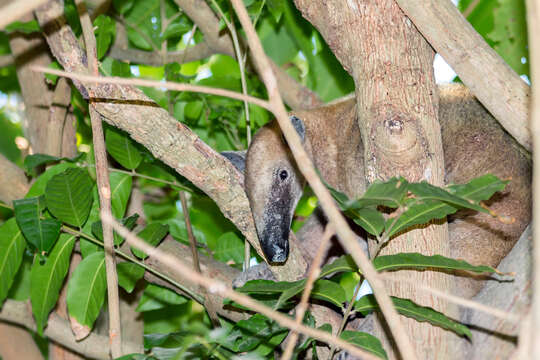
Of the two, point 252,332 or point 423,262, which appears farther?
point 252,332

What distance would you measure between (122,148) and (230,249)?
91 centimetres

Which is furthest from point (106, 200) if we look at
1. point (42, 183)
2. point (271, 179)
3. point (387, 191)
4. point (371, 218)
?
point (271, 179)

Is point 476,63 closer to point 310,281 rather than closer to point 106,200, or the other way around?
point 310,281

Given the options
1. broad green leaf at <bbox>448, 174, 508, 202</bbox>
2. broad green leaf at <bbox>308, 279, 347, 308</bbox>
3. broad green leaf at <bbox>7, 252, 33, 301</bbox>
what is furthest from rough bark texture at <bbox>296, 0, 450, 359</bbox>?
broad green leaf at <bbox>7, 252, 33, 301</bbox>

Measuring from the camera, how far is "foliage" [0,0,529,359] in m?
1.95

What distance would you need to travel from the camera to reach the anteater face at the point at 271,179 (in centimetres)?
358

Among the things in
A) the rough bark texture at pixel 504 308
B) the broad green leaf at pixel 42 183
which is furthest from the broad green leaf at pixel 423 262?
the broad green leaf at pixel 42 183

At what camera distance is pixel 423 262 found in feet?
6.33

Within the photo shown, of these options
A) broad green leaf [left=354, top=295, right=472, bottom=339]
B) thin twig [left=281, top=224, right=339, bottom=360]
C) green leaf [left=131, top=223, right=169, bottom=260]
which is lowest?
thin twig [left=281, top=224, right=339, bottom=360]

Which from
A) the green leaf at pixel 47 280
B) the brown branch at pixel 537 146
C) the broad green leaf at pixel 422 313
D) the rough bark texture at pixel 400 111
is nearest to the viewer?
the brown branch at pixel 537 146

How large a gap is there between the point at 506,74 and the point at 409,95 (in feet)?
1.14

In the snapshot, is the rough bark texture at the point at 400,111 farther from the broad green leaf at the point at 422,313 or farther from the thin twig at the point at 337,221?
the thin twig at the point at 337,221

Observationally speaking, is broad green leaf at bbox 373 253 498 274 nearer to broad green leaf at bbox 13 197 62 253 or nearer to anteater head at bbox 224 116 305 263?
anteater head at bbox 224 116 305 263

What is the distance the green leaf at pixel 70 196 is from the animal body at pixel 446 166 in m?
0.86
